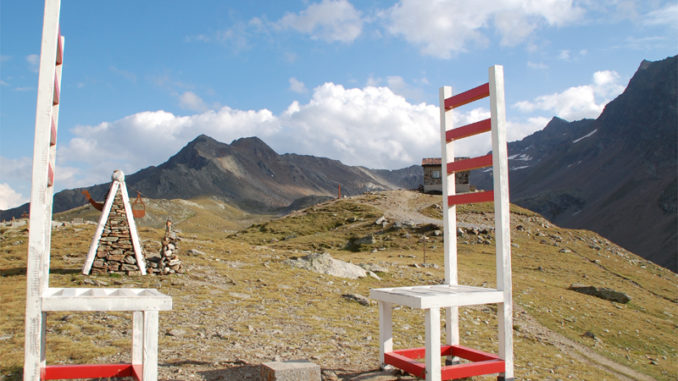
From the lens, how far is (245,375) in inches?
279

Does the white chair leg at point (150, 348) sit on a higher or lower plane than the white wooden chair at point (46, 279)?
lower

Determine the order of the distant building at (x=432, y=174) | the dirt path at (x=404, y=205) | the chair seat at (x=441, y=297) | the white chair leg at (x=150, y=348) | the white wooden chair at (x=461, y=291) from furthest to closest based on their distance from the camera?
the distant building at (x=432, y=174) → the dirt path at (x=404, y=205) → the white wooden chair at (x=461, y=291) → the chair seat at (x=441, y=297) → the white chair leg at (x=150, y=348)

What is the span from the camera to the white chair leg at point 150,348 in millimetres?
5047

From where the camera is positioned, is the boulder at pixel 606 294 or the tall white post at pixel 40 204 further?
the boulder at pixel 606 294

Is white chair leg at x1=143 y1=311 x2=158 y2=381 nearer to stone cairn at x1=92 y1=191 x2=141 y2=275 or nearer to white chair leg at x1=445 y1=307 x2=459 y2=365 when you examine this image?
white chair leg at x1=445 y1=307 x2=459 y2=365

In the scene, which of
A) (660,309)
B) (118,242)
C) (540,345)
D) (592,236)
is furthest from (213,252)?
(592,236)

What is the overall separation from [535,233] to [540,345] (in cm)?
3382

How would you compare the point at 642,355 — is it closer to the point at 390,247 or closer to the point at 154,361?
the point at 154,361

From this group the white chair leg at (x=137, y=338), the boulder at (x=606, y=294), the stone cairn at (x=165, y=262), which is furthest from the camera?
the boulder at (x=606, y=294)

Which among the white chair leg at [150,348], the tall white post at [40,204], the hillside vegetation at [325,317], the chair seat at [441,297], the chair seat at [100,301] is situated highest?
the tall white post at [40,204]

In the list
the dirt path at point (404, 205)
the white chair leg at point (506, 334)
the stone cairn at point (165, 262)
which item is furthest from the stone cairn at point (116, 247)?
the dirt path at point (404, 205)

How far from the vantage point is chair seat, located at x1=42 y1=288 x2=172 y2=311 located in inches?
186

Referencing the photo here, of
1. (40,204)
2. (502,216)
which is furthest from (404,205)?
(40,204)

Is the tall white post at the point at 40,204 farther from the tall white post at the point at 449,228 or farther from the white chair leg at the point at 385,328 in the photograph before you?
the tall white post at the point at 449,228
